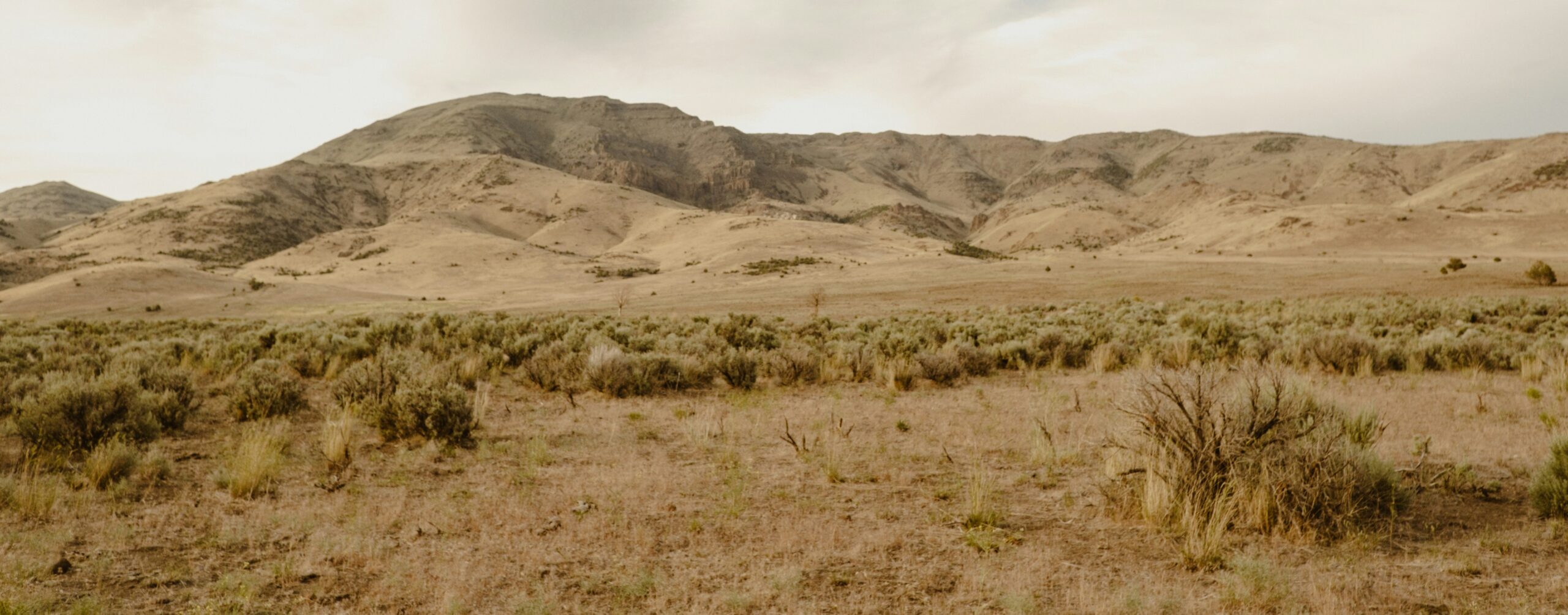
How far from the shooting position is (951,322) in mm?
25828

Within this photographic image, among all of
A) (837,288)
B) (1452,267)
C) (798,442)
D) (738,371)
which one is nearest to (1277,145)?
(1452,267)

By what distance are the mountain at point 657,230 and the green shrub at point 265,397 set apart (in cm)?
3750

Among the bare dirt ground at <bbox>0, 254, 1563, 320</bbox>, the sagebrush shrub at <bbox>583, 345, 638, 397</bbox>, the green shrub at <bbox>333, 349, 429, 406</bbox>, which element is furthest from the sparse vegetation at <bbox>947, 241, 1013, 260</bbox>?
the green shrub at <bbox>333, 349, 429, 406</bbox>

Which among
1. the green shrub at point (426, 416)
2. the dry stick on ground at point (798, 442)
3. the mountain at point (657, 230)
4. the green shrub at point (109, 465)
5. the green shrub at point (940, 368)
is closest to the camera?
the green shrub at point (109, 465)

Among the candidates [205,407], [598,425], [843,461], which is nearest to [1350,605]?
[843,461]

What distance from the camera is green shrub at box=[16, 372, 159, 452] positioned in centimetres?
849

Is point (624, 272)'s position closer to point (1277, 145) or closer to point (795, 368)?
point (795, 368)

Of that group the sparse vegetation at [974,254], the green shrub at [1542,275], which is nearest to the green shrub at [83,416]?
the green shrub at [1542,275]

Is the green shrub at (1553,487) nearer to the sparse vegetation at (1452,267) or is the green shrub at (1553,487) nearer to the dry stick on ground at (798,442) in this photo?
the dry stick on ground at (798,442)

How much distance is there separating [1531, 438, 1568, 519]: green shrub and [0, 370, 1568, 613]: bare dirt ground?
0.54 feet

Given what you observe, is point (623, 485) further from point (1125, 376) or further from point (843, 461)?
point (1125, 376)

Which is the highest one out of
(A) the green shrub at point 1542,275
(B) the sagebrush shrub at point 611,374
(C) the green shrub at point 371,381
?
(C) the green shrub at point 371,381

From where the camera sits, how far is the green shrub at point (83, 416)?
27.9 ft

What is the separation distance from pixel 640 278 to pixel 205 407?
188ft
